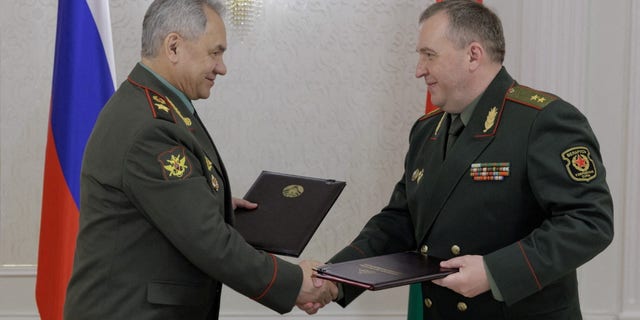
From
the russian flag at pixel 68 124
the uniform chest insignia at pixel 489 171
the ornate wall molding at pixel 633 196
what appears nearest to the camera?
the uniform chest insignia at pixel 489 171

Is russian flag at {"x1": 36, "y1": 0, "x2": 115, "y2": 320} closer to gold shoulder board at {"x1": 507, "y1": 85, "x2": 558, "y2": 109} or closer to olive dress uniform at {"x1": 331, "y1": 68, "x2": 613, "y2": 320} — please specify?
olive dress uniform at {"x1": 331, "y1": 68, "x2": 613, "y2": 320}

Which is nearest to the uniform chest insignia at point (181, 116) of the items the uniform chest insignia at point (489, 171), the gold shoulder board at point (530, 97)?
the uniform chest insignia at point (489, 171)

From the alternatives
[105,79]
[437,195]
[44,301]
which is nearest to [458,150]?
[437,195]

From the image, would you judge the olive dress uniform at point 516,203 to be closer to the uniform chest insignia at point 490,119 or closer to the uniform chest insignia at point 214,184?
the uniform chest insignia at point 490,119

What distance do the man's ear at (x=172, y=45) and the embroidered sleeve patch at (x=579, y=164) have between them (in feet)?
3.57

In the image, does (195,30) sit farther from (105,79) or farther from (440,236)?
(105,79)

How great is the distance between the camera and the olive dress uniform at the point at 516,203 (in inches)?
77.8

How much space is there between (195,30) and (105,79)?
1.17 meters

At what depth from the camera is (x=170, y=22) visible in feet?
7.36

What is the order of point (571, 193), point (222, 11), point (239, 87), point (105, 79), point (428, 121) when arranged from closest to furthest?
1. point (571, 193)
2. point (222, 11)
3. point (428, 121)
4. point (105, 79)
5. point (239, 87)

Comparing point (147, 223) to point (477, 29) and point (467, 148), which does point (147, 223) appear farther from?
point (477, 29)

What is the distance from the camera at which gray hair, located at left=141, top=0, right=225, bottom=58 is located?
7.36 ft

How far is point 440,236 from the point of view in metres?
2.21

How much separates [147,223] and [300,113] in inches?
84.7
